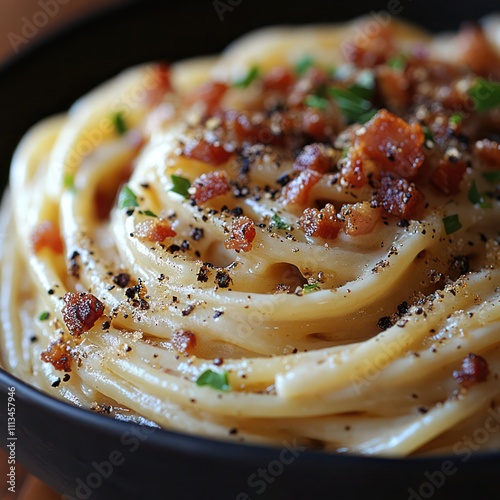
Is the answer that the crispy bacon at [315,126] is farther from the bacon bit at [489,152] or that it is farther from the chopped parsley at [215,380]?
the chopped parsley at [215,380]

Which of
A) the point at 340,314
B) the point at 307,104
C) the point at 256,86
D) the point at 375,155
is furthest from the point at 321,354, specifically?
the point at 256,86

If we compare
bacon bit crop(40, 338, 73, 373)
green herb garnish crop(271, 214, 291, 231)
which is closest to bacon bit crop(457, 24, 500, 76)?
green herb garnish crop(271, 214, 291, 231)

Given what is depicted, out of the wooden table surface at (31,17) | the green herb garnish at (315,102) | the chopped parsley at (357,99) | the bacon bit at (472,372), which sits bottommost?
the bacon bit at (472,372)

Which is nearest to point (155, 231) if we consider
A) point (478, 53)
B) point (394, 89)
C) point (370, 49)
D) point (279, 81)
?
point (279, 81)

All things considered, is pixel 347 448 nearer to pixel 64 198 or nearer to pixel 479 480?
pixel 479 480

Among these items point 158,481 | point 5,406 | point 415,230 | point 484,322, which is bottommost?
point 484,322

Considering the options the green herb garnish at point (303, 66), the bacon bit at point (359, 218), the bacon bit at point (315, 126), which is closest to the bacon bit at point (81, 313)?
the bacon bit at point (359, 218)
